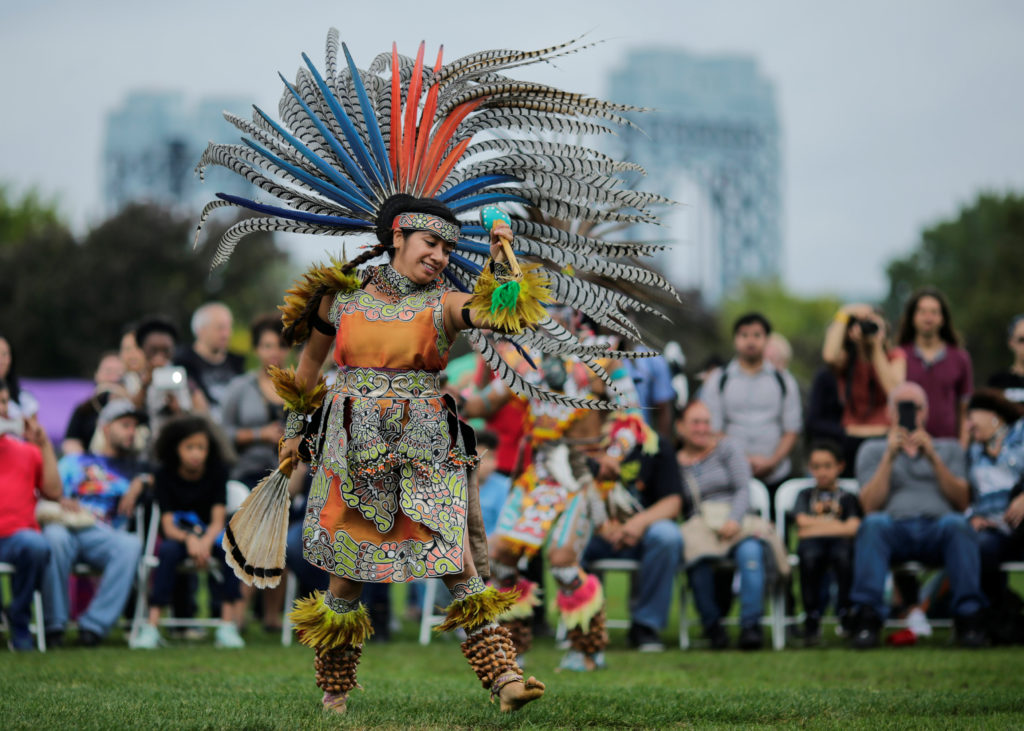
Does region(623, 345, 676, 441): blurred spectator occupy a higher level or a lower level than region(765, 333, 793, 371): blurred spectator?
lower

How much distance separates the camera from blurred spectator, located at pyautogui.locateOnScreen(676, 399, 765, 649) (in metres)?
9.08

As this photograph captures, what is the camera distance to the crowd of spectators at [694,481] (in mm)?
8797

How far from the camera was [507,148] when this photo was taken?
19.7 feet

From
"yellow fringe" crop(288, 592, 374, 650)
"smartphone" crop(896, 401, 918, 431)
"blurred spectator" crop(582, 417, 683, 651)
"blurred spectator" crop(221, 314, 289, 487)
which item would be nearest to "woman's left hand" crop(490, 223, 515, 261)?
"yellow fringe" crop(288, 592, 374, 650)

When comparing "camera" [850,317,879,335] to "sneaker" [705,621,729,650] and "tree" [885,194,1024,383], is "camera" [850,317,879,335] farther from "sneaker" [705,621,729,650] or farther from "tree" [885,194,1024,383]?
"tree" [885,194,1024,383]

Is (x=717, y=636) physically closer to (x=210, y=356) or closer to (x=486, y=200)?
(x=486, y=200)

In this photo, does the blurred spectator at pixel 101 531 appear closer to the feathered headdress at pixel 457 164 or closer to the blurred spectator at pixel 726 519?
the feathered headdress at pixel 457 164

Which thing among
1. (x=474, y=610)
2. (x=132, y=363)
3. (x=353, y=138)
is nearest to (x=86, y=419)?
(x=132, y=363)

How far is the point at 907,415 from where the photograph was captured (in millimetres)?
9312

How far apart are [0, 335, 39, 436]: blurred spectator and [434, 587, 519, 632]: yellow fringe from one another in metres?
4.16

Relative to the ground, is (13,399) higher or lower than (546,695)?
higher

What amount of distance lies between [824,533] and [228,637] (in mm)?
4274

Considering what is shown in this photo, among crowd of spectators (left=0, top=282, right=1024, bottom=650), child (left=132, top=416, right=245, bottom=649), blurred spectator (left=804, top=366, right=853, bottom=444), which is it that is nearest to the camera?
crowd of spectators (left=0, top=282, right=1024, bottom=650)

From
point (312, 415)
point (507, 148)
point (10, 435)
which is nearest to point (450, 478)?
point (312, 415)
